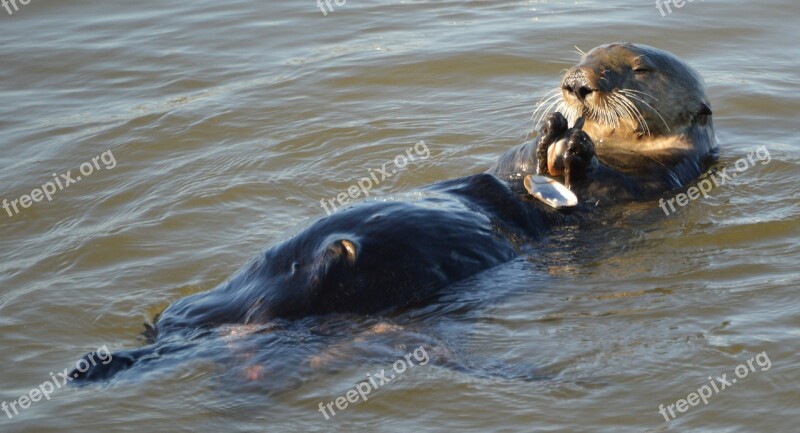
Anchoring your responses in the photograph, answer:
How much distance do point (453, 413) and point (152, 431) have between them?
1.21 m

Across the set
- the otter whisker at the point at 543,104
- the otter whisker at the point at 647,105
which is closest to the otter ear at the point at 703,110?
the otter whisker at the point at 647,105

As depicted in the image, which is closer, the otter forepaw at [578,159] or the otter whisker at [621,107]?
the otter forepaw at [578,159]

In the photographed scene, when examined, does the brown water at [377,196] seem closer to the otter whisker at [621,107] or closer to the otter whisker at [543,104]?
the otter whisker at [543,104]

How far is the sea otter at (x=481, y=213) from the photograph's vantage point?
4805 mm

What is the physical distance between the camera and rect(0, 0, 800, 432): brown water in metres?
4.64

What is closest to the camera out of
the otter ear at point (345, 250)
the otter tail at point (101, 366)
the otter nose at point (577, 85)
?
the otter tail at point (101, 366)

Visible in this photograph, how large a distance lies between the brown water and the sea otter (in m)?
0.14

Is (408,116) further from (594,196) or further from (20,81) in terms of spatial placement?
(20,81)

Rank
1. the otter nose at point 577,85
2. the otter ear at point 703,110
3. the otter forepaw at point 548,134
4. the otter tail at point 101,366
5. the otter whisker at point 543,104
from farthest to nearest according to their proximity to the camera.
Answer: the otter whisker at point 543,104
the otter ear at point 703,110
the otter nose at point 577,85
the otter forepaw at point 548,134
the otter tail at point 101,366

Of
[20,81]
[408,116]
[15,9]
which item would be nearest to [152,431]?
[408,116]

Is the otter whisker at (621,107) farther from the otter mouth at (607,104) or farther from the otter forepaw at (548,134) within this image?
the otter forepaw at (548,134)

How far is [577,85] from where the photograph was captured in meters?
6.56

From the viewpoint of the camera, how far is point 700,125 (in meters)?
6.84

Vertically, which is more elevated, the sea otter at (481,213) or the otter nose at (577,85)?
the otter nose at (577,85)
